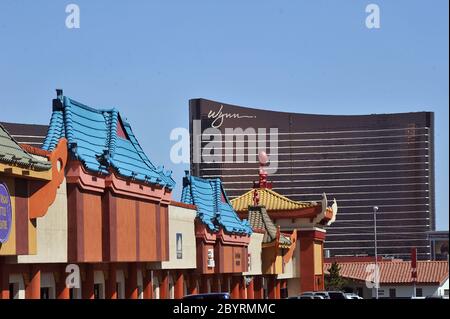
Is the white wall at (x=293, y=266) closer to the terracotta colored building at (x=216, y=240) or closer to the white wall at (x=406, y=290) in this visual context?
the terracotta colored building at (x=216, y=240)

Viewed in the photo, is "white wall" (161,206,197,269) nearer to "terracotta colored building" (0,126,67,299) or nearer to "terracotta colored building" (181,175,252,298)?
"terracotta colored building" (181,175,252,298)

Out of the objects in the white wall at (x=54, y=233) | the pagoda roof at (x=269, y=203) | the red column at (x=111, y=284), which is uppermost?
the pagoda roof at (x=269, y=203)

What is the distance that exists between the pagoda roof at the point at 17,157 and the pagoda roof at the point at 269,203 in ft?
172

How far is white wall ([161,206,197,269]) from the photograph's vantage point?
45000mm

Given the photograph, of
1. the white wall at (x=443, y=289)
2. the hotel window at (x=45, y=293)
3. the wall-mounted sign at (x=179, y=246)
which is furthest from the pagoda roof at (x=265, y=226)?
the hotel window at (x=45, y=293)

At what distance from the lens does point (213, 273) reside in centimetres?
5234

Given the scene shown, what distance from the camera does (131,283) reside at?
1569 inches

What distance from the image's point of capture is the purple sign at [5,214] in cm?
2753

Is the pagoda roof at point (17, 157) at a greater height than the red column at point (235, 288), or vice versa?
the pagoda roof at point (17, 157)

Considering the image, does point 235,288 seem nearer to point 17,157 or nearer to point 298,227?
point 298,227

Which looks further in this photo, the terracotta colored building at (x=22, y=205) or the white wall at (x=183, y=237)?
the white wall at (x=183, y=237)

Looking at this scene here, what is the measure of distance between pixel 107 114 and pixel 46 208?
10.3 metres

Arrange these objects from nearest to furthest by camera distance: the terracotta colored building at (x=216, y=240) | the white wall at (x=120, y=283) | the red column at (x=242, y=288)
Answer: the white wall at (x=120, y=283) → the terracotta colored building at (x=216, y=240) → the red column at (x=242, y=288)
